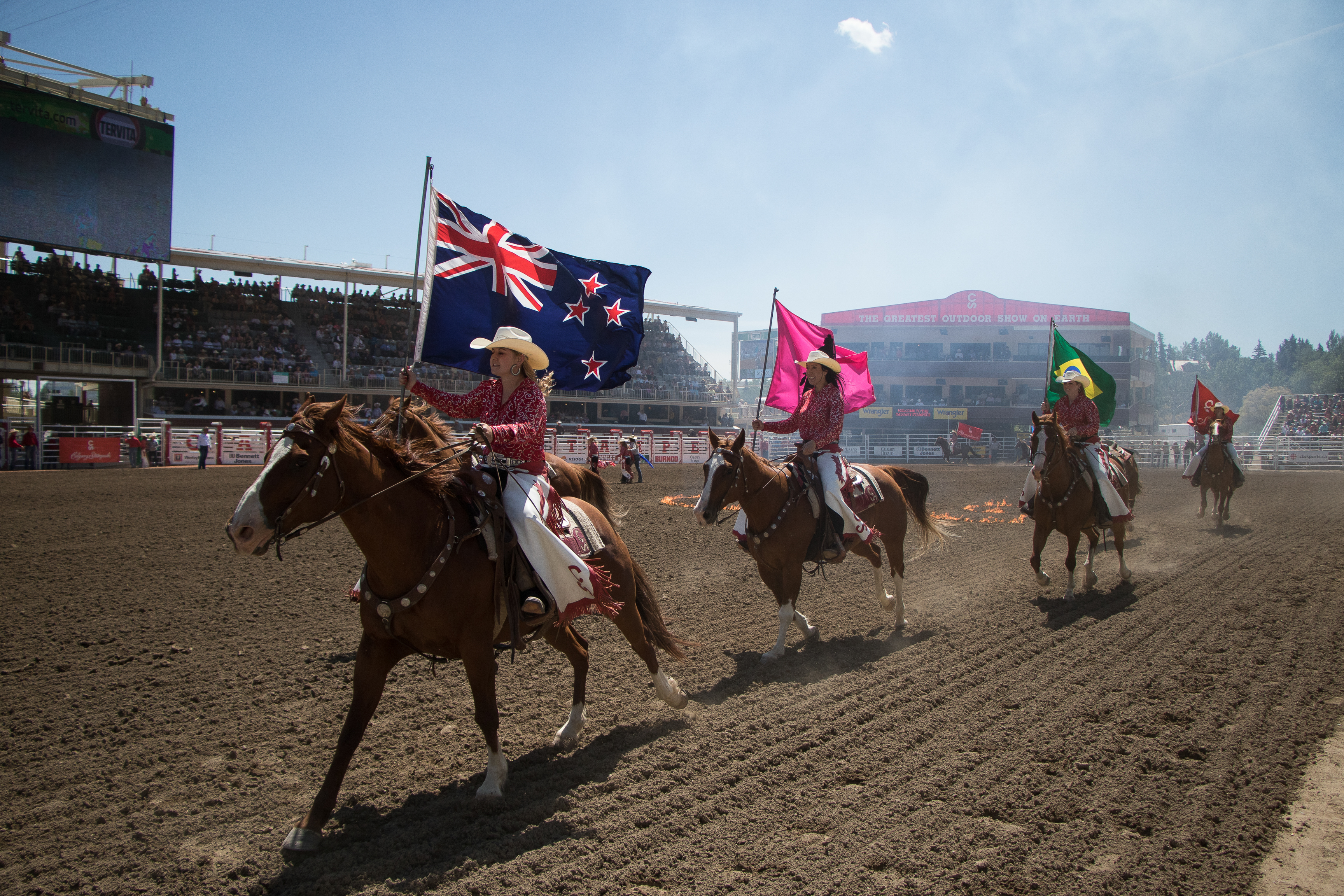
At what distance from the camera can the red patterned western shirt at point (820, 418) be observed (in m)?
7.13

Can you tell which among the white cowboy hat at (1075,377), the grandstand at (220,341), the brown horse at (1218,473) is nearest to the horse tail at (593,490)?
the white cowboy hat at (1075,377)

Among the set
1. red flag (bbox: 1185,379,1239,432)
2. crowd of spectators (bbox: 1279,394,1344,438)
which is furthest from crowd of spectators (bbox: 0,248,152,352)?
crowd of spectators (bbox: 1279,394,1344,438)

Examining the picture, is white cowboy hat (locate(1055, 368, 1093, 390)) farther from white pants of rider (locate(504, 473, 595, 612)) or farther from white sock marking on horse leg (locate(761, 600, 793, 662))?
white pants of rider (locate(504, 473, 595, 612))

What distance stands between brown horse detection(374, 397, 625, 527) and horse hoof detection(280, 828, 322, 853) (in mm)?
1910

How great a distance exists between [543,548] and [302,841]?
1760mm

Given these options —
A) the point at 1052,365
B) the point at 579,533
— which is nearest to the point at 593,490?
the point at 579,533

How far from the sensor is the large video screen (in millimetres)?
28516

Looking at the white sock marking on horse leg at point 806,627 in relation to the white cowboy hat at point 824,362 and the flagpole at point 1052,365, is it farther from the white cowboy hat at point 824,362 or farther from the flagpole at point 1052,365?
the flagpole at point 1052,365

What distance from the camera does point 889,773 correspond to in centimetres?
416

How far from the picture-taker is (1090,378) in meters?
10.4

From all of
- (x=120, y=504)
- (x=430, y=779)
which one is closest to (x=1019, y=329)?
(x=120, y=504)

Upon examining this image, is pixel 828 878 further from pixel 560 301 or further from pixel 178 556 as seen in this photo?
pixel 178 556

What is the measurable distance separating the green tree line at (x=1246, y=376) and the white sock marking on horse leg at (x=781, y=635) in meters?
66.5

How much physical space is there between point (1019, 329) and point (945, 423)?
39.1ft
